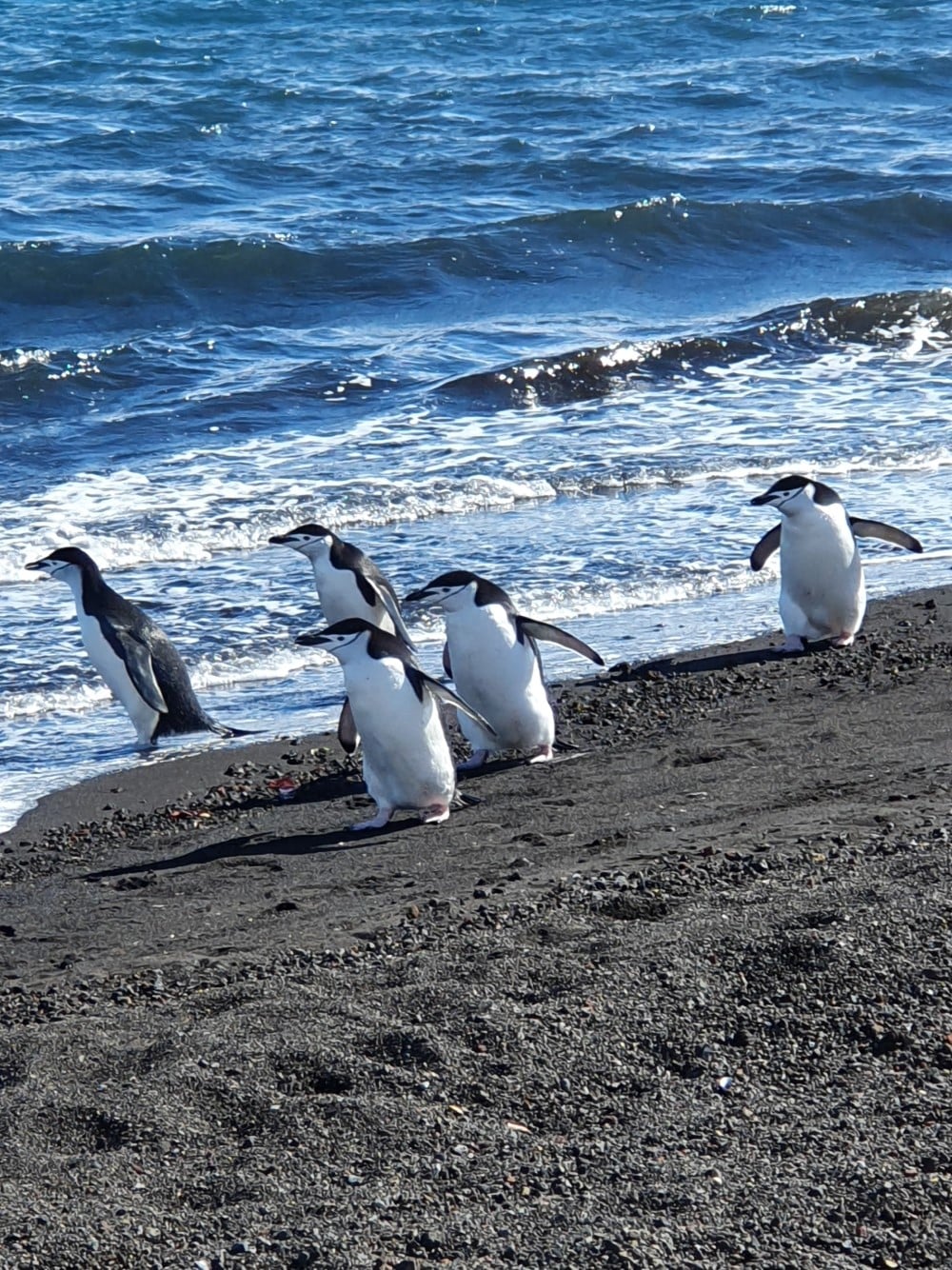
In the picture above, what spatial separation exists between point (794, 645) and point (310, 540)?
2127 mm

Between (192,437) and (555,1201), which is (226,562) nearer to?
(192,437)

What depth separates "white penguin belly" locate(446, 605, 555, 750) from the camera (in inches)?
249

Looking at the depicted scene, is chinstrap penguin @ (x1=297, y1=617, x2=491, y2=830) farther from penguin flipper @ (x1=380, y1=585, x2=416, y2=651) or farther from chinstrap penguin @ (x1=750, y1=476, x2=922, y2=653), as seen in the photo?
chinstrap penguin @ (x1=750, y1=476, x2=922, y2=653)

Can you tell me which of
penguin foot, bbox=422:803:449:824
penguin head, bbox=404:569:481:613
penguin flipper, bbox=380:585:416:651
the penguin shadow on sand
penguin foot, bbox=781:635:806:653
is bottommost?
penguin foot, bbox=781:635:806:653

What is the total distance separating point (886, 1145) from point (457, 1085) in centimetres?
86

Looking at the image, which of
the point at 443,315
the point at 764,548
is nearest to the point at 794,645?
the point at 764,548

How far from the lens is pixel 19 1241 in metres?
3.08

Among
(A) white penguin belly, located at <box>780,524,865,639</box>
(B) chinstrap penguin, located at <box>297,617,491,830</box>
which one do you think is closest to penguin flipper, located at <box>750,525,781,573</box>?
(A) white penguin belly, located at <box>780,524,865,639</box>

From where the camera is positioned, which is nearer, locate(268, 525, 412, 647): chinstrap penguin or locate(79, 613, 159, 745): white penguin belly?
locate(79, 613, 159, 745): white penguin belly

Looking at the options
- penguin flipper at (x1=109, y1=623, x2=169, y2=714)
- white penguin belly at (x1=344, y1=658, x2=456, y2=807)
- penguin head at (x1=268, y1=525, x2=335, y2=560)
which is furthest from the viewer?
penguin head at (x1=268, y1=525, x2=335, y2=560)

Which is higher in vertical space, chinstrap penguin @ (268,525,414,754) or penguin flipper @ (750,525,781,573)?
chinstrap penguin @ (268,525,414,754)

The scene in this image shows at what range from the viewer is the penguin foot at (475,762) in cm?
641

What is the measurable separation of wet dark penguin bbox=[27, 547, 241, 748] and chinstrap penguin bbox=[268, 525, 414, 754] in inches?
28.3

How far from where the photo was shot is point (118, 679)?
7.16 metres
